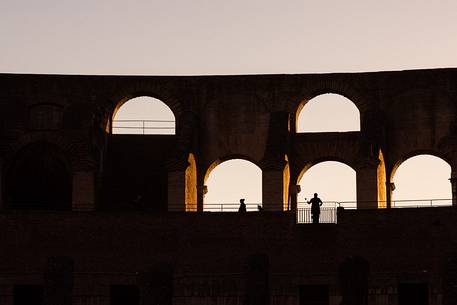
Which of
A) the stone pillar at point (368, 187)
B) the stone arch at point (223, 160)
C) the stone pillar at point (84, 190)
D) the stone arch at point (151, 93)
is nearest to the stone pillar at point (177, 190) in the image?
the stone arch at point (223, 160)

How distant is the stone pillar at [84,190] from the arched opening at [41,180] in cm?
169

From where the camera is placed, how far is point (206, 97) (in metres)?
38.5

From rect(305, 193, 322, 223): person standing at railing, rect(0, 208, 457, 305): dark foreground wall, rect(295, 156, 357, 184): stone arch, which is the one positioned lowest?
rect(0, 208, 457, 305): dark foreground wall

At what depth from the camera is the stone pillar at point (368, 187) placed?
36.1 metres

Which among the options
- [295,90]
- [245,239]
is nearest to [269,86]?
[295,90]

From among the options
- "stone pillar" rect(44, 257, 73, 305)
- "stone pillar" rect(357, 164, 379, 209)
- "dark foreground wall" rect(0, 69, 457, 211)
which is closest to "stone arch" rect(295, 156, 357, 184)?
"dark foreground wall" rect(0, 69, 457, 211)

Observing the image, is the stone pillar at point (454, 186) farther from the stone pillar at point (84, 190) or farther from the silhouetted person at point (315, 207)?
the stone pillar at point (84, 190)

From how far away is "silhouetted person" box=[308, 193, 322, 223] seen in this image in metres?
33.5

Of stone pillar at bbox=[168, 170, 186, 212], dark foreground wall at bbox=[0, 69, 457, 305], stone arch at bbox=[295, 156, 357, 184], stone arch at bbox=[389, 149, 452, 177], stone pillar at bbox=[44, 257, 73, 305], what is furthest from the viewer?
stone arch at bbox=[295, 156, 357, 184]

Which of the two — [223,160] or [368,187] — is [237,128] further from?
[368,187]

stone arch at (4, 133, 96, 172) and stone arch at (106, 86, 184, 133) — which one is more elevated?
stone arch at (106, 86, 184, 133)

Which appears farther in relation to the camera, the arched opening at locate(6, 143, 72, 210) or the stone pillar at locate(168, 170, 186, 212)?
the arched opening at locate(6, 143, 72, 210)

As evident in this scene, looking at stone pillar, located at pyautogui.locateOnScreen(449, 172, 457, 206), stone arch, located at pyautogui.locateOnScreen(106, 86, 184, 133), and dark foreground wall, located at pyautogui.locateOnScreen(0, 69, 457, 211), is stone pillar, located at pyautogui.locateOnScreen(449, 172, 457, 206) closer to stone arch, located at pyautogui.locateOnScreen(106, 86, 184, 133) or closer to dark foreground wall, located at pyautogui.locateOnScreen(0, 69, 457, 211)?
dark foreground wall, located at pyautogui.locateOnScreen(0, 69, 457, 211)

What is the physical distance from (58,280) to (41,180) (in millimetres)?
13382
